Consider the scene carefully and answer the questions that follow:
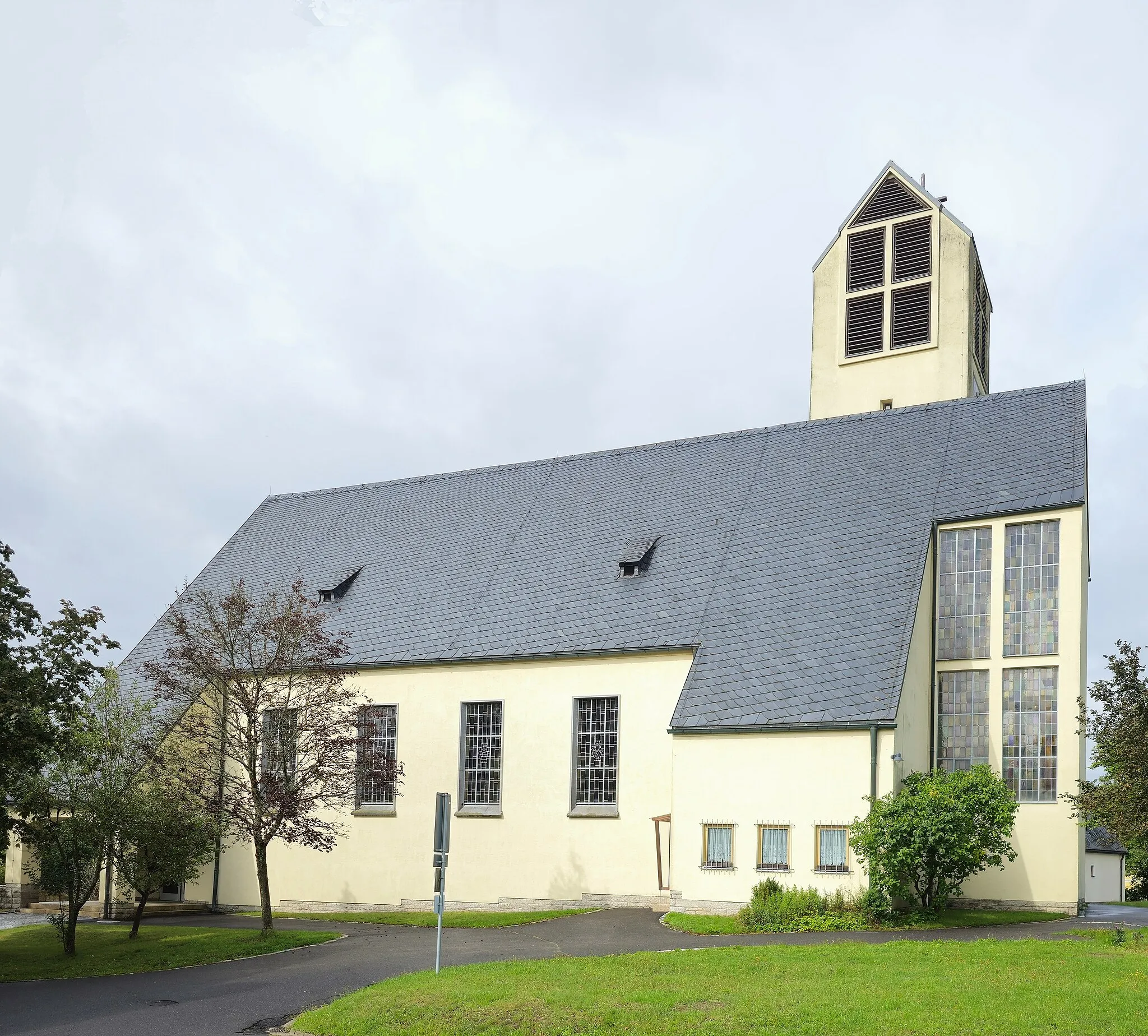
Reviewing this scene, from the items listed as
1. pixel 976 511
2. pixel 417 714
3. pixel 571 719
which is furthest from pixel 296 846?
pixel 976 511

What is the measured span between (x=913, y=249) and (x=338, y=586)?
1840 centimetres

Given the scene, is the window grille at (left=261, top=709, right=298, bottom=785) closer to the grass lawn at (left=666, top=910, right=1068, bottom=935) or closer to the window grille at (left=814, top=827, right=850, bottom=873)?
the grass lawn at (left=666, top=910, right=1068, bottom=935)

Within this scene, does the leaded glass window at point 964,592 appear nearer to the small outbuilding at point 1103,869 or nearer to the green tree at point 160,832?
the green tree at point 160,832

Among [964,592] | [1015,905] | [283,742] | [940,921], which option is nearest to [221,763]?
[283,742]

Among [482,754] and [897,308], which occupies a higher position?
[897,308]

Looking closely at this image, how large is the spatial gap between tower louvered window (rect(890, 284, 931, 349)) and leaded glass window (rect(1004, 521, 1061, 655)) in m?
9.50

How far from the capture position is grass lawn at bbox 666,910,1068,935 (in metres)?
22.1

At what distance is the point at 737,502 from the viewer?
3134cm

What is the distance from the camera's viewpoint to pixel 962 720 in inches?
1052

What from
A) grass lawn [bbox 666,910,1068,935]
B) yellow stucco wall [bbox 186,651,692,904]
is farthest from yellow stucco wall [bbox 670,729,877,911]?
yellow stucco wall [bbox 186,651,692,904]

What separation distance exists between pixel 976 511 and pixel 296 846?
60.2 ft

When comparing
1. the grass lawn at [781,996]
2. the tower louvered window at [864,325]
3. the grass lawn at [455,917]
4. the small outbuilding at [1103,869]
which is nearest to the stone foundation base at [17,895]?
the grass lawn at [455,917]

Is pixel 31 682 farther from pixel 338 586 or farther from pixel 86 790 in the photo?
pixel 338 586

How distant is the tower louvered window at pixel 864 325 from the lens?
35.7 meters
